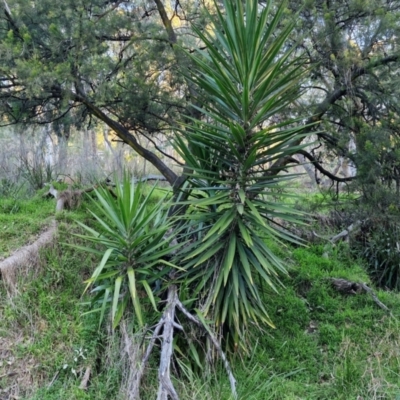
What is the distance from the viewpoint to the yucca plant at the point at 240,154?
9.08 ft

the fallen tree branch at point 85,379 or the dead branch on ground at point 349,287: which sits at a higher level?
the dead branch on ground at point 349,287

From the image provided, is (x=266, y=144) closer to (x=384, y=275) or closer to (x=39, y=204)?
(x=384, y=275)

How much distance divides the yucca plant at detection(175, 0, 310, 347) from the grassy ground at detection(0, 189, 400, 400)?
A: 0.48 metres

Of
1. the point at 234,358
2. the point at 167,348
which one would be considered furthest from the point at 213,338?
the point at 234,358

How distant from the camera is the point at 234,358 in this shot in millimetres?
2979

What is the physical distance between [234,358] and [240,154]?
169 cm

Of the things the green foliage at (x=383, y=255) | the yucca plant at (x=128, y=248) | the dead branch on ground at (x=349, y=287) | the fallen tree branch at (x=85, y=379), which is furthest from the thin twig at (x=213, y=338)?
the green foliage at (x=383, y=255)

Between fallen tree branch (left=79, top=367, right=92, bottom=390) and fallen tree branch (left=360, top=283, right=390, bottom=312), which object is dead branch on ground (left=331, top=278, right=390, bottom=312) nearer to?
fallen tree branch (left=360, top=283, right=390, bottom=312)

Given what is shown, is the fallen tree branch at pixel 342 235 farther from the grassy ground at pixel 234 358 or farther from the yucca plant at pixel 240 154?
the yucca plant at pixel 240 154

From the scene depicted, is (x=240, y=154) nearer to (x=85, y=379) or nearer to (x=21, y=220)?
(x=85, y=379)

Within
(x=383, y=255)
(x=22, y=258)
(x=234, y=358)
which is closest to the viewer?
(x=234, y=358)

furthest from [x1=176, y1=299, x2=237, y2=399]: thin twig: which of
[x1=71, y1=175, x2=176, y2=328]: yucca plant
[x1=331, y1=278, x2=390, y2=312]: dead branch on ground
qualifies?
[x1=331, y1=278, x2=390, y2=312]: dead branch on ground

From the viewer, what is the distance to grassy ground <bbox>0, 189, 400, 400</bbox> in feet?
8.61

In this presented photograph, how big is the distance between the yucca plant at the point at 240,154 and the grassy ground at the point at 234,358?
0.48m
